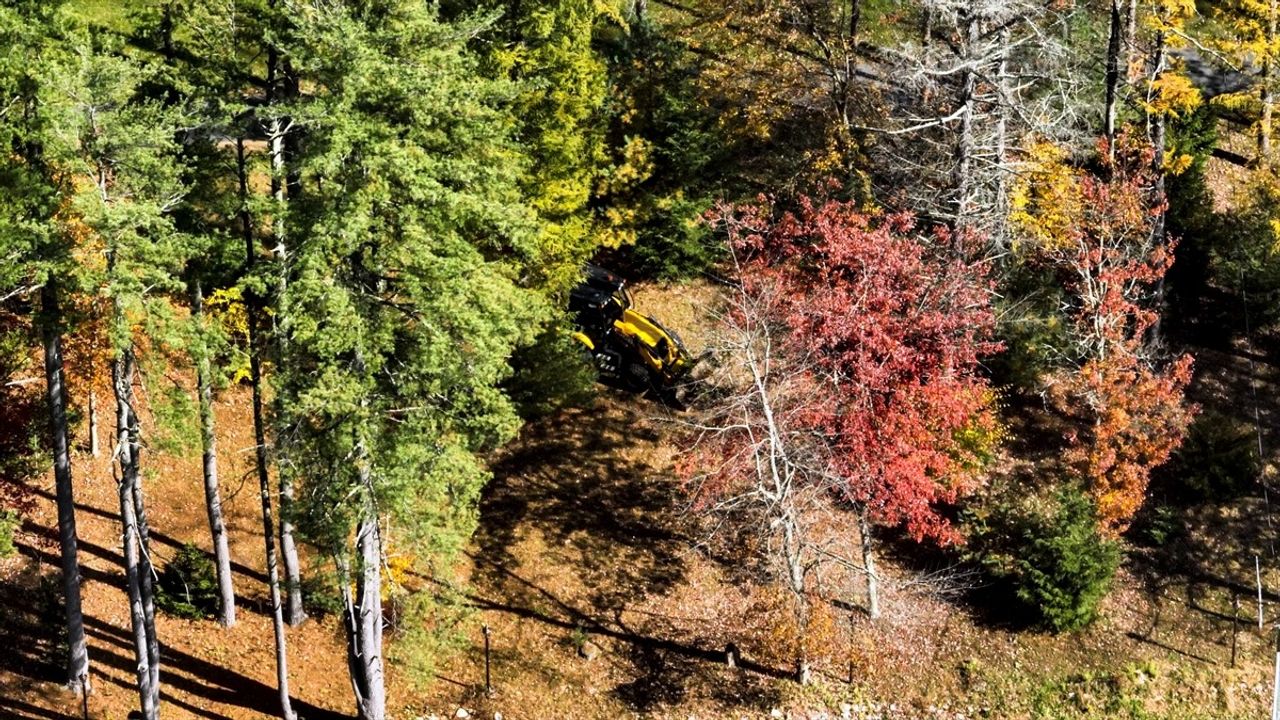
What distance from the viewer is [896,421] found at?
69.6 ft

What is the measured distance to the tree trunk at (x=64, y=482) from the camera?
16734 millimetres

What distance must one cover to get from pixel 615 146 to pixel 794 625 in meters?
Answer: 14.3

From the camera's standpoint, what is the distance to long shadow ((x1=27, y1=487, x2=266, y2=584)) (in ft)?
78.9

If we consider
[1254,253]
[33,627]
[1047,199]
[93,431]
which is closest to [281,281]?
[33,627]

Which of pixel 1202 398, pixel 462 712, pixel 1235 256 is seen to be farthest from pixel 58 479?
pixel 1235 256

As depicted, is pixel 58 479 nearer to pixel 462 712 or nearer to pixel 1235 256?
pixel 462 712

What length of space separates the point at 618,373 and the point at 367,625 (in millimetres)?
11963

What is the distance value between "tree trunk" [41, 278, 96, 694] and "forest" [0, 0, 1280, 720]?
0.28 feet

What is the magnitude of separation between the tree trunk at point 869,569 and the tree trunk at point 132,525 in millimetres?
13275

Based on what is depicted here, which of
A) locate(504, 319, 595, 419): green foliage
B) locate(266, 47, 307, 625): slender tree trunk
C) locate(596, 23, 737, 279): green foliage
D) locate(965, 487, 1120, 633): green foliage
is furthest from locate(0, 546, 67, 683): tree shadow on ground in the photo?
locate(965, 487, 1120, 633): green foliage

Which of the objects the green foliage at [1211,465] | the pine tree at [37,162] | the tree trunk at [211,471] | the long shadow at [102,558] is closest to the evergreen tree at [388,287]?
the tree trunk at [211,471]

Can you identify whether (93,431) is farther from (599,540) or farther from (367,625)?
(599,540)

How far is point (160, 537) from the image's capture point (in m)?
24.3

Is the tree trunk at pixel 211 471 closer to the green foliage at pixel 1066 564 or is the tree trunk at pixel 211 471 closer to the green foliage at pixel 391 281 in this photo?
the green foliage at pixel 391 281
